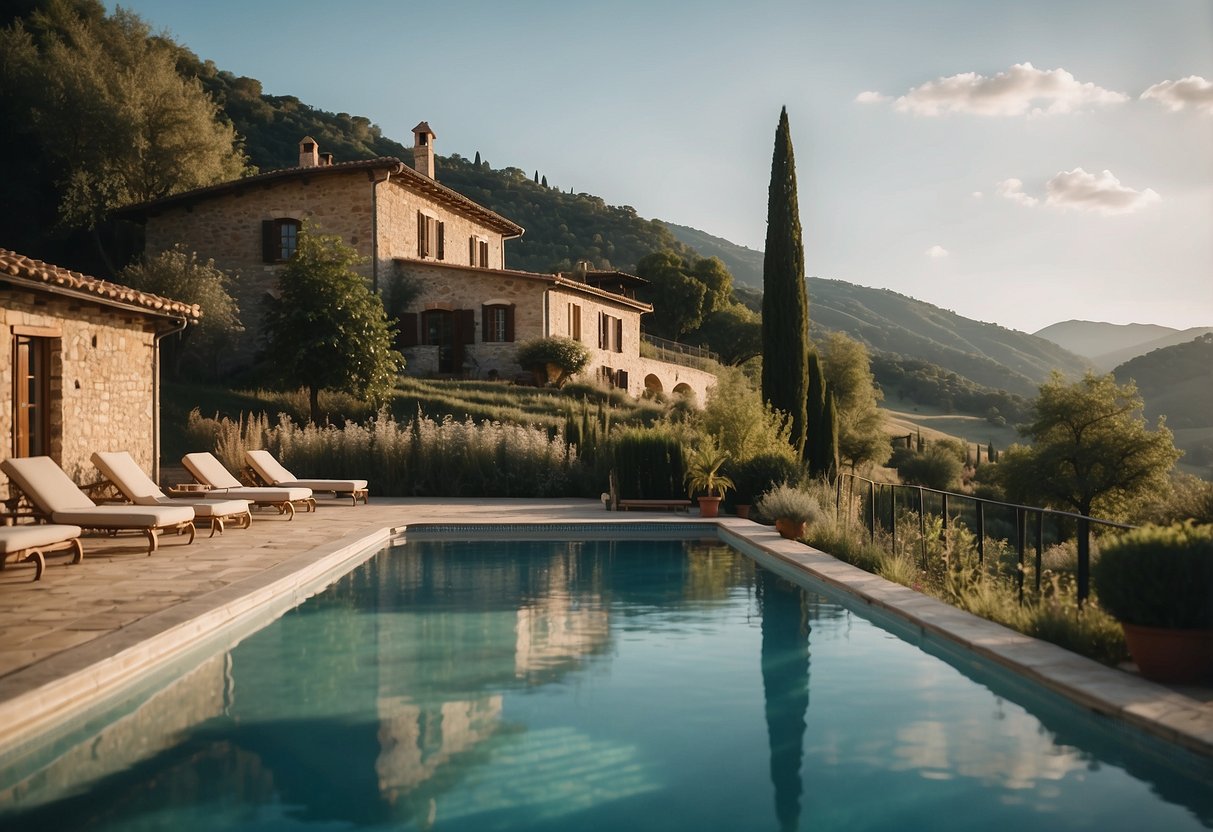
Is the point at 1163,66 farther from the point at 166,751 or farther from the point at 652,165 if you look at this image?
A: the point at 652,165

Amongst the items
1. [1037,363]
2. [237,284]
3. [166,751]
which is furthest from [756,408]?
[1037,363]

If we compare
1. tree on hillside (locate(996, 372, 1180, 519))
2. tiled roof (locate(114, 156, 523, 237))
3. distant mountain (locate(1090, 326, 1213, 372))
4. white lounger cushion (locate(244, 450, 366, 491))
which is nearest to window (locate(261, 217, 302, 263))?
tiled roof (locate(114, 156, 523, 237))

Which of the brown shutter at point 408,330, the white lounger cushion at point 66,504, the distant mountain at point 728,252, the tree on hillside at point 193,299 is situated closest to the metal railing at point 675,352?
the brown shutter at point 408,330

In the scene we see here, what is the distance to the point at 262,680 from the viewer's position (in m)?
5.32

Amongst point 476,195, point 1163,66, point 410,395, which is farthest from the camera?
point 476,195

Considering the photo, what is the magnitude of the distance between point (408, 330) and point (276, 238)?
4362 mm

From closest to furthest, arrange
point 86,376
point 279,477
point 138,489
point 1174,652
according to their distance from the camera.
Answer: point 1174,652 < point 138,489 < point 86,376 < point 279,477

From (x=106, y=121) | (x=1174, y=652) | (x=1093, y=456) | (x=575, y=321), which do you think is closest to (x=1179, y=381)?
(x=1093, y=456)

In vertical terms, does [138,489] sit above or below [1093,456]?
above

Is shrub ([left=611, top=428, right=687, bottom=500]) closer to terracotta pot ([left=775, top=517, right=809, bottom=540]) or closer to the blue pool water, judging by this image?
terracotta pot ([left=775, top=517, right=809, bottom=540])

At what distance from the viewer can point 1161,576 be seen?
4.33 m

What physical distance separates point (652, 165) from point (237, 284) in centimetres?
1684

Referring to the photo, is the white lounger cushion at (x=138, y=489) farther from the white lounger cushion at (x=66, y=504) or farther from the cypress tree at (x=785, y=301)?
the cypress tree at (x=785, y=301)

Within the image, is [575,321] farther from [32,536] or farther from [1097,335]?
[1097,335]
